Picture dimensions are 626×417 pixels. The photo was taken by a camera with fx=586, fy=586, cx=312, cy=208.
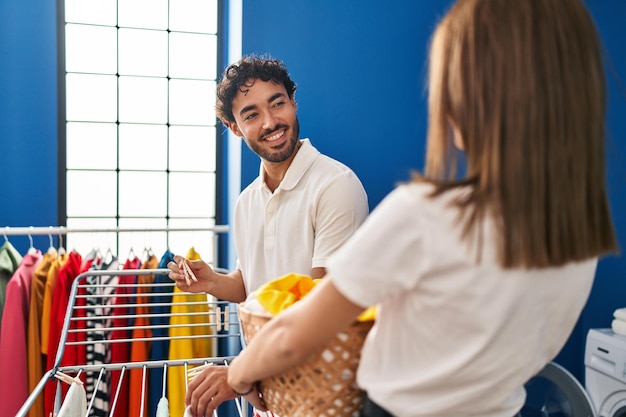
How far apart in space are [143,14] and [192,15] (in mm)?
231

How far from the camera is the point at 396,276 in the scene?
1.89 ft

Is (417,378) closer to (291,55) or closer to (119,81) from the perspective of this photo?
(291,55)

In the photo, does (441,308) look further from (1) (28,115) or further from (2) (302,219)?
(1) (28,115)

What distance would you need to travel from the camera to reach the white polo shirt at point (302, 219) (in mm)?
1503

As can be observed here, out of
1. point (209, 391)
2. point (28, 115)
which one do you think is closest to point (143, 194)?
point (28, 115)

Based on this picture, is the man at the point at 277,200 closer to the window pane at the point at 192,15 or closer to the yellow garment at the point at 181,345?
the yellow garment at the point at 181,345

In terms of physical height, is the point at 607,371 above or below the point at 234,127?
below

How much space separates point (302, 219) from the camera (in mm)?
1557

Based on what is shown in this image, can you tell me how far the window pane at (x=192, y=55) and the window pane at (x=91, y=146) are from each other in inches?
16.8

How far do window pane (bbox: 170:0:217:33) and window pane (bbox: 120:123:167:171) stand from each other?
50 cm

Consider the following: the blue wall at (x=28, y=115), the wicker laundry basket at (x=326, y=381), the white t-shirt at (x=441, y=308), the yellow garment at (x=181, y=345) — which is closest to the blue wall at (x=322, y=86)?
the blue wall at (x=28, y=115)

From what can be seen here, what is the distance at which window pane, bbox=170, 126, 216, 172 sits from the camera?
9.49 ft

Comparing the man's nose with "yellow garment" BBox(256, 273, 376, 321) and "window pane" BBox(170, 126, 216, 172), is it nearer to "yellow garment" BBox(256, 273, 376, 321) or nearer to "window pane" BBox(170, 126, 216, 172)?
"yellow garment" BBox(256, 273, 376, 321)

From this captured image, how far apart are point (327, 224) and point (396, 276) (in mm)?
925
